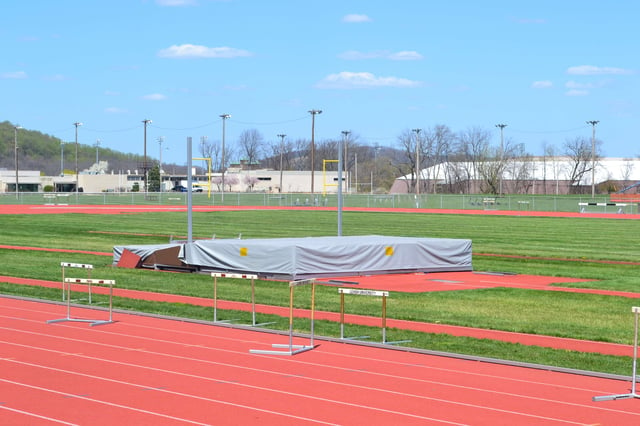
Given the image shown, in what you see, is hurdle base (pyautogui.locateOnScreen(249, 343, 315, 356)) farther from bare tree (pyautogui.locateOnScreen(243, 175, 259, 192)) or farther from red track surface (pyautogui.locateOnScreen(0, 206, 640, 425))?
bare tree (pyautogui.locateOnScreen(243, 175, 259, 192))

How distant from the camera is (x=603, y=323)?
17094 mm

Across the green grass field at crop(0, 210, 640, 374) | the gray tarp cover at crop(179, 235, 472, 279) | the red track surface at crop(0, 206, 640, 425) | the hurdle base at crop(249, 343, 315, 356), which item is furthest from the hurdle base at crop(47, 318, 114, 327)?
the gray tarp cover at crop(179, 235, 472, 279)

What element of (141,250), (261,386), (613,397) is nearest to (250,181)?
(141,250)

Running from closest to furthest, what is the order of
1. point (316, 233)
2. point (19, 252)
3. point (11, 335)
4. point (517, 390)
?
point (517, 390) < point (11, 335) < point (19, 252) < point (316, 233)

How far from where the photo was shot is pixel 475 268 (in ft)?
92.0

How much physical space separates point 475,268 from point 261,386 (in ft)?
57.3

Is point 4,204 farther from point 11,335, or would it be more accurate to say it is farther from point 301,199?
point 11,335

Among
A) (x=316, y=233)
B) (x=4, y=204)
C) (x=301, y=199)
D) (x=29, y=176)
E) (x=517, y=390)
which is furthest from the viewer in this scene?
(x=29, y=176)

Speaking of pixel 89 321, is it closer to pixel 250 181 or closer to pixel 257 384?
pixel 257 384

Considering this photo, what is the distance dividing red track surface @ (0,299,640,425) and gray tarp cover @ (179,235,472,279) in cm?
879

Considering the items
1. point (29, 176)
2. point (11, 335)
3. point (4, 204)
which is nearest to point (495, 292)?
point (11, 335)

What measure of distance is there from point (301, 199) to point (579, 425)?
80282mm

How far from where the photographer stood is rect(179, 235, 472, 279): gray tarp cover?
24125 mm

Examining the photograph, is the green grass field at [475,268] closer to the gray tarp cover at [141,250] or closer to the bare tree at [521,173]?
the gray tarp cover at [141,250]
